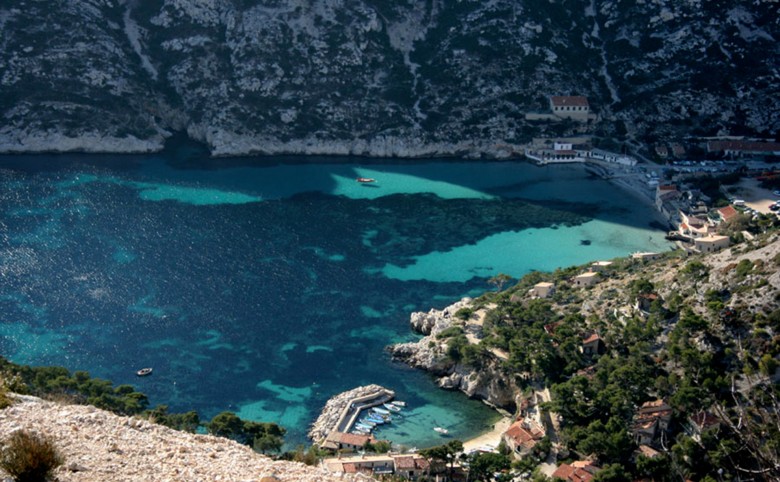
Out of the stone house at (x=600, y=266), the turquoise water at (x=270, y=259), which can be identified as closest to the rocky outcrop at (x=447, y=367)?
the turquoise water at (x=270, y=259)

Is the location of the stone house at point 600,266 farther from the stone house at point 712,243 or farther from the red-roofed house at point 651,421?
the red-roofed house at point 651,421

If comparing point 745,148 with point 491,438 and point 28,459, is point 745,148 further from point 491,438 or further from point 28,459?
point 28,459

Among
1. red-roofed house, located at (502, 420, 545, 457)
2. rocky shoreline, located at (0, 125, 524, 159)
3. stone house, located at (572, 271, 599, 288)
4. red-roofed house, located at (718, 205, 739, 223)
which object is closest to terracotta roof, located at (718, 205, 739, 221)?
red-roofed house, located at (718, 205, 739, 223)

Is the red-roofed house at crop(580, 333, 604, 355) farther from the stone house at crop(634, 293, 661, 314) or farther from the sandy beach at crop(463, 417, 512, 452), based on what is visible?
the sandy beach at crop(463, 417, 512, 452)

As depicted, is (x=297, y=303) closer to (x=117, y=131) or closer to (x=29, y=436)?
(x=29, y=436)

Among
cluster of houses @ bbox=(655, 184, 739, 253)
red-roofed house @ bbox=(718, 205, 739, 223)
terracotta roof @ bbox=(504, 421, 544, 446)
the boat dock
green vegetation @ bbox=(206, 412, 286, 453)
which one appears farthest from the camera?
red-roofed house @ bbox=(718, 205, 739, 223)

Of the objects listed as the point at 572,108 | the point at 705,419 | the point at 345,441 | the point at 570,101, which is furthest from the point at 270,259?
the point at 570,101

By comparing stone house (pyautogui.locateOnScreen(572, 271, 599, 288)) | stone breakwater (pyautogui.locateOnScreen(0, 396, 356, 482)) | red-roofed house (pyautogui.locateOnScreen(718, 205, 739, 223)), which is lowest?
stone house (pyautogui.locateOnScreen(572, 271, 599, 288))
